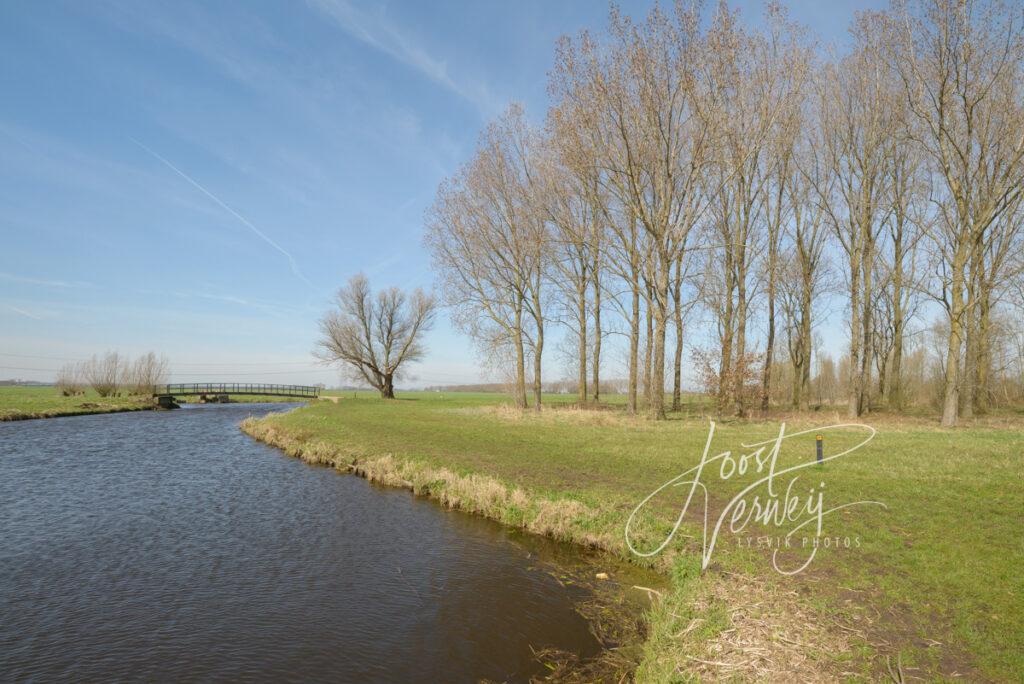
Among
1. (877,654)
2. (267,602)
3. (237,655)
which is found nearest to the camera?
(877,654)

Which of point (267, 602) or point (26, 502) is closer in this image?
point (267, 602)

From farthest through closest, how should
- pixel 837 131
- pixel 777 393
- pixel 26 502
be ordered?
pixel 777 393
pixel 837 131
pixel 26 502

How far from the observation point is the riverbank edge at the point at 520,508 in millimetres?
6918

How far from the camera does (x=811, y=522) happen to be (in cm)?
962

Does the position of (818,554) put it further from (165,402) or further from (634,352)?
(165,402)

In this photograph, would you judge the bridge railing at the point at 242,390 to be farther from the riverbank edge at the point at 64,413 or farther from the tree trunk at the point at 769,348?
the tree trunk at the point at 769,348

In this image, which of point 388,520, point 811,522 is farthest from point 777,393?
point 388,520

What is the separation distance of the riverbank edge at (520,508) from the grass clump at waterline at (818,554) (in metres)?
0.04

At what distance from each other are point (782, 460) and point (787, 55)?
19467 millimetres

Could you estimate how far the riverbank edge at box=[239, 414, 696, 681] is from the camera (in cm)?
692

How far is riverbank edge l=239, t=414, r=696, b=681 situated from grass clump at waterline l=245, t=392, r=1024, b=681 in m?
0.04

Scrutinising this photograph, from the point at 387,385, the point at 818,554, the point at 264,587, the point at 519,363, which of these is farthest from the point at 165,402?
the point at 818,554

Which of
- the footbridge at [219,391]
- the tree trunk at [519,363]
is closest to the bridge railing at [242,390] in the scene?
the footbridge at [219,391]

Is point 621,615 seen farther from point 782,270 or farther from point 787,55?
point 782,270
